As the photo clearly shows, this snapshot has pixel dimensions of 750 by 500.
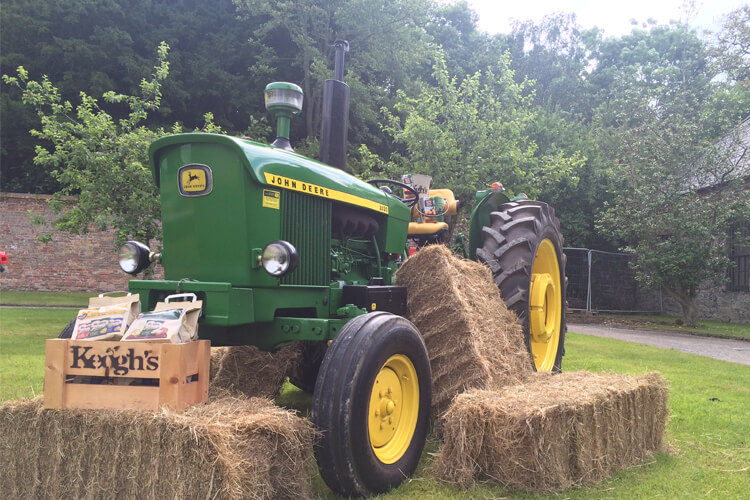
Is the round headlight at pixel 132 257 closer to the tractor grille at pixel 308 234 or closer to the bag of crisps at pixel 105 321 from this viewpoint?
the bag of crisps at pixel 105 321

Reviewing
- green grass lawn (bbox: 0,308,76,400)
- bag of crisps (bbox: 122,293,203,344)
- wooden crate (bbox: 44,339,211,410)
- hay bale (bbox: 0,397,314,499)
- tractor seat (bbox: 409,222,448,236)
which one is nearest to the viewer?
hay bale (bbox: 0,397,314,499)

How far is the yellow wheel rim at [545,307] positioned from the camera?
15.9 ft

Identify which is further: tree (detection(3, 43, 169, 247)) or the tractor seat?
tree (detection(3, 43, 169, 247))

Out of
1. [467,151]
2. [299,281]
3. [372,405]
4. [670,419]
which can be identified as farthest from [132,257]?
[467,151]

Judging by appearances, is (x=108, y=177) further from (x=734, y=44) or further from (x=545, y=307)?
(x=734, y=44)

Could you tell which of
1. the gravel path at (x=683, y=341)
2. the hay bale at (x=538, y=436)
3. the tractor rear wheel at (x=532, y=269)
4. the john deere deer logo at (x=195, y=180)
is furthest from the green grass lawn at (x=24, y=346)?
the gravel path at (x=683, y=341)

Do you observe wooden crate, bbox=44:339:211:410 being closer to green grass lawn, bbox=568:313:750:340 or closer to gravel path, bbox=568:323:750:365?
gravel path, bbox=568:323:750:365

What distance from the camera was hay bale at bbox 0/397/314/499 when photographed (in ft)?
6.92

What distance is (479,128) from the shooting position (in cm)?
1330

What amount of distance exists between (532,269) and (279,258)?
2.79m

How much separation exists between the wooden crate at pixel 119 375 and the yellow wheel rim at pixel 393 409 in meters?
0.94

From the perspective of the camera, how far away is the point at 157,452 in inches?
85.1

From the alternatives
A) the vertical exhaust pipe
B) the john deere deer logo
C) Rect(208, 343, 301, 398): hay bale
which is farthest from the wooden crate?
the vertical exhaust pipe

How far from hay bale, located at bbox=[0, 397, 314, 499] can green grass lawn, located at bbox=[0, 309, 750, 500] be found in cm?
64
